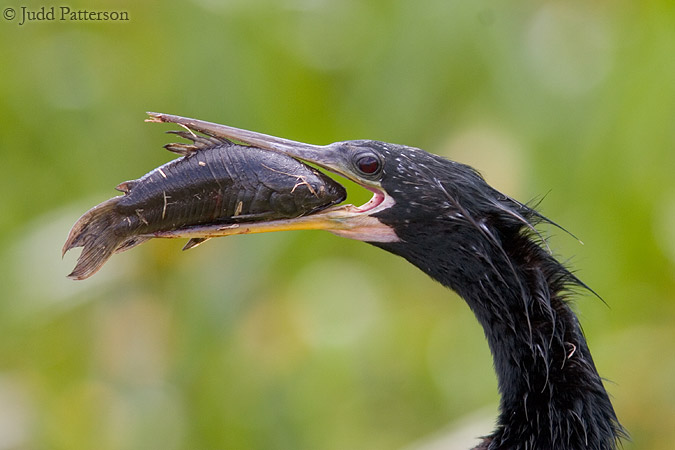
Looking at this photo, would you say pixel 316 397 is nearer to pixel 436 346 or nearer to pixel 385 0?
pixel 436 346

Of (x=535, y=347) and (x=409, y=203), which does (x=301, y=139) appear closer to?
(x=409, y=203)

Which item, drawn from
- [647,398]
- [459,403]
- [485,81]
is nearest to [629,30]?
[485,81]

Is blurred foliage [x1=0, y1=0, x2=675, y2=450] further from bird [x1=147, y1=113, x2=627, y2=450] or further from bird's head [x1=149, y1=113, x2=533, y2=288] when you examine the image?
bird's head [x1=149, y1=113, x2=533, y2=288]

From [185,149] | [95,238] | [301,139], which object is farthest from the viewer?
[301,139]

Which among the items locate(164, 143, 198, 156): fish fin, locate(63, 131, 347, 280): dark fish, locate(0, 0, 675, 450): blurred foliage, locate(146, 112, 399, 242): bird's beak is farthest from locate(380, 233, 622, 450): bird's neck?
locate(0, 0, 675, 450): blurred foliage

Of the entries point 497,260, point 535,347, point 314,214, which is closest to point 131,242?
point 314,214

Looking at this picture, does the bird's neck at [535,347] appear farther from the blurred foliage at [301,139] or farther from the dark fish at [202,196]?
the blurred foliage at [301,139]
